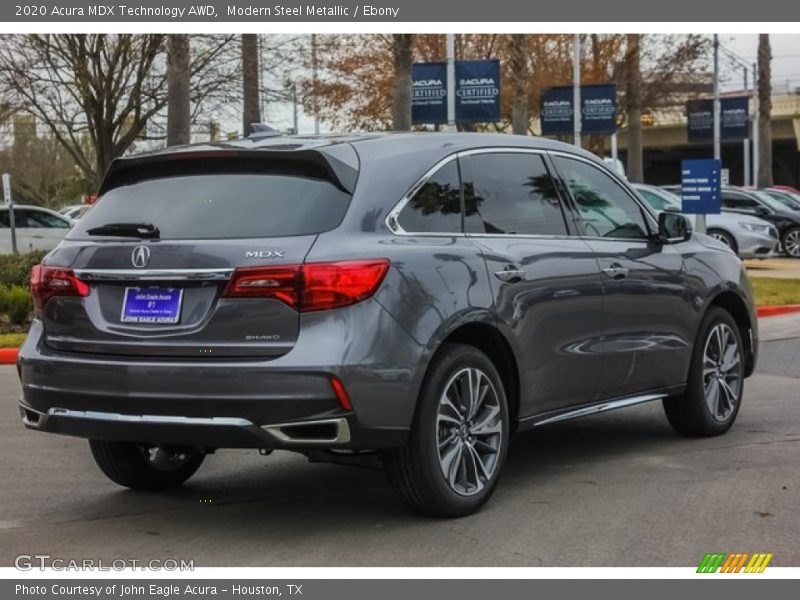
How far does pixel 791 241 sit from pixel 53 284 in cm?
2591

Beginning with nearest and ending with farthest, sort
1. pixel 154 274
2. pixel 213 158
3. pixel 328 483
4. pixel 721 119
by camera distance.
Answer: pixel 154 274, pixel 213 158, pixel 328 483, pixel 721 119

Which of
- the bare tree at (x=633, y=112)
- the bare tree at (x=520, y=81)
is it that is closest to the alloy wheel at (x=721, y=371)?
the bare tree at (x=520, y=81)

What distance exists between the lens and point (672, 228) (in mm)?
7680

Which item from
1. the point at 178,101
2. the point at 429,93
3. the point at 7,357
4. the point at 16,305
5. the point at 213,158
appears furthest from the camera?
the point at 429,93

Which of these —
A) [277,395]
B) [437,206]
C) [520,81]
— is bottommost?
[277,395]

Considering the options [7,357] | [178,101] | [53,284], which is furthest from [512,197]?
[178,101]

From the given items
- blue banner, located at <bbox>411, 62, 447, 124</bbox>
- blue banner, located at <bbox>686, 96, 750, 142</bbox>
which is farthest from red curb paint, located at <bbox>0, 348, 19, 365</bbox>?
blue banner, located at <bbox>686, 96, 750, 142</bbox>

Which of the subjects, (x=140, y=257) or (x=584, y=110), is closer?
(x=140, y=257)

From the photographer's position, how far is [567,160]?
23.6 ft

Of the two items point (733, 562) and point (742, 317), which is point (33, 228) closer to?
point (742, 317)

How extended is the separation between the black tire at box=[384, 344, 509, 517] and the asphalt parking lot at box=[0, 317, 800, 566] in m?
0.12

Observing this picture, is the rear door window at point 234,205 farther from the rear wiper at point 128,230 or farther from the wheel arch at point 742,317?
the wheel arch at point 742,317

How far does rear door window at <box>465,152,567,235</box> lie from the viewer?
6.41 m

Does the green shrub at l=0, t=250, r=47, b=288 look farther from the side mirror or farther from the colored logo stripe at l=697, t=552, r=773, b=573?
the colored logo stripe at l=697, t=552, r=773, b=573
